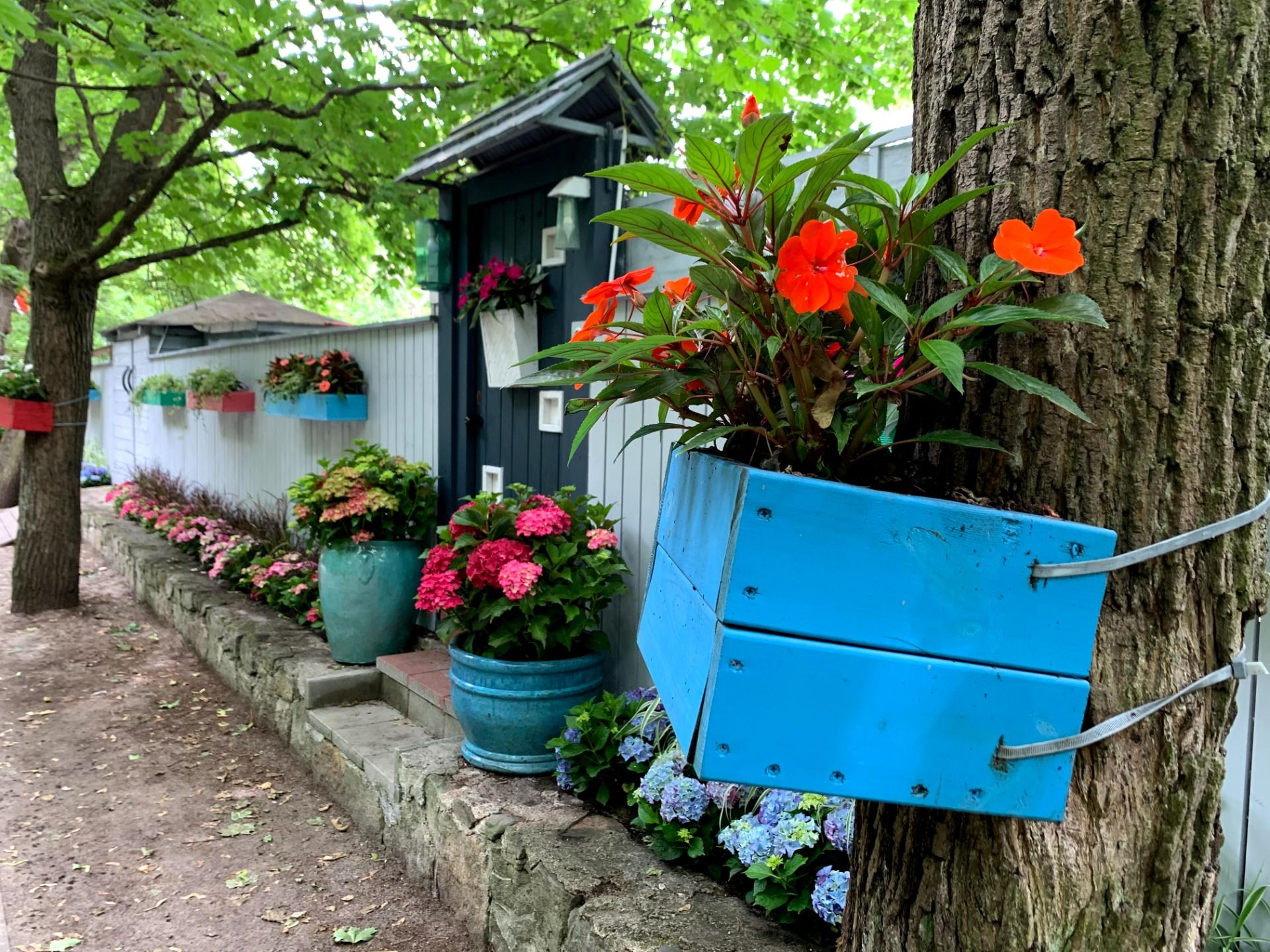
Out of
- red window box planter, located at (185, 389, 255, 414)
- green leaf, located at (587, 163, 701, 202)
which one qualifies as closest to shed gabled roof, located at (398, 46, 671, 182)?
green leaf, located at (587, 163, 701, 202)

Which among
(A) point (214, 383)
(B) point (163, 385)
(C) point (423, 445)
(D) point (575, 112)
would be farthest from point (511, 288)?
(B) point (163, 385)

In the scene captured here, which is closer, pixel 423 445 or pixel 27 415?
pixel 423 445

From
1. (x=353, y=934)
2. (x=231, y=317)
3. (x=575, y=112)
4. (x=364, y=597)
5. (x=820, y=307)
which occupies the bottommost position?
(x=353, y=934)

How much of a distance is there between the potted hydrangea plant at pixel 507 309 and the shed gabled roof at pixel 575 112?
0.51 m

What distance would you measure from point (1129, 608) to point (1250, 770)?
1.24m

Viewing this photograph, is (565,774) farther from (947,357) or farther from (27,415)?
(27,415)

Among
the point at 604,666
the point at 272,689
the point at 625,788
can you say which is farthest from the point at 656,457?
the point at 272,689

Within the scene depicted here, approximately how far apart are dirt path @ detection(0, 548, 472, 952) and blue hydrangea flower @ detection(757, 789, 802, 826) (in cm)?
111

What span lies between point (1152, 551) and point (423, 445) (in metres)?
4.21

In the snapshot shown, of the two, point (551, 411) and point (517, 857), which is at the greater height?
point (551, 411)

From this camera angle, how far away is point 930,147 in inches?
47.8

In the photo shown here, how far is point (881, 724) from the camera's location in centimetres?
103

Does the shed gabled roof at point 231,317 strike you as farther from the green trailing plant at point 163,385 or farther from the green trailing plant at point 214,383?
the green trailing plant at point 214,383

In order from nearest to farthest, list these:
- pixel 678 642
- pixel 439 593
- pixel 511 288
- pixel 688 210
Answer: pixel 688 210, pixel 678 642, pixel 439 593, pixel 511 288
